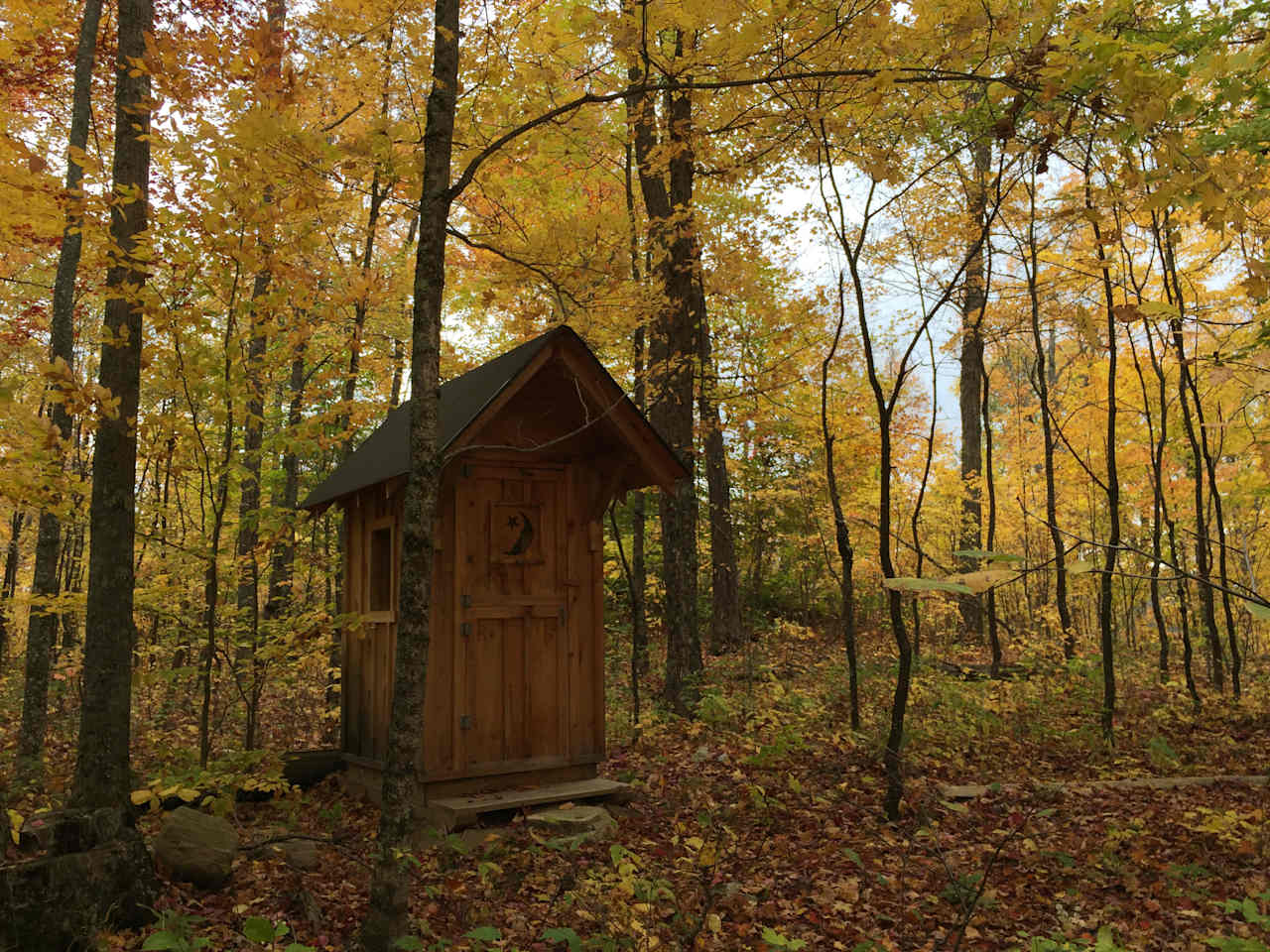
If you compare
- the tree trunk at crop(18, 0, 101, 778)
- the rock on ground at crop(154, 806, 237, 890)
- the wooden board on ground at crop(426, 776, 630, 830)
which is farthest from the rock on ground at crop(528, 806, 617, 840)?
the tree trunk at crop(18, 0, 101, 778)

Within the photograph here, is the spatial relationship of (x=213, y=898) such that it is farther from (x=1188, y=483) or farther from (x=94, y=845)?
(x=1188, y=483)

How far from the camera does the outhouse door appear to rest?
274 inches

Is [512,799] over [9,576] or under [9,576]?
under

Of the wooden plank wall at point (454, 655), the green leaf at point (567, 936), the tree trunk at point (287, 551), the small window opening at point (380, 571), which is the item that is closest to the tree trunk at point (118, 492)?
the wooden plank wall at point (454, 655)

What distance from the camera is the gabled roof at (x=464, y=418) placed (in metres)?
6.50

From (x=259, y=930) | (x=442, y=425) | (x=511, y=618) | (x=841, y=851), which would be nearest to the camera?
(x=259, y=930)

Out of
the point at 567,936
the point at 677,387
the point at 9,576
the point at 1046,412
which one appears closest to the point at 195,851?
the point at 567,936

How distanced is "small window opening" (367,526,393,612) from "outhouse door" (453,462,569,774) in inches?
43.4

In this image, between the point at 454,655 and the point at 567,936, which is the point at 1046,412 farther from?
the point at 567,936

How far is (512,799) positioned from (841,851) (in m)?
2.56

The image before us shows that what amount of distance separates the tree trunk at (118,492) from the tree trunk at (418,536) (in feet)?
6.74

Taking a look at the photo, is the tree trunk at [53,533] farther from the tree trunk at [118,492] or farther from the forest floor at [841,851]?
the tree trunk at [118,492]

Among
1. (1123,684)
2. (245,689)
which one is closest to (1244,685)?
(1123,684)

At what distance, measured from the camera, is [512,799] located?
664cm
